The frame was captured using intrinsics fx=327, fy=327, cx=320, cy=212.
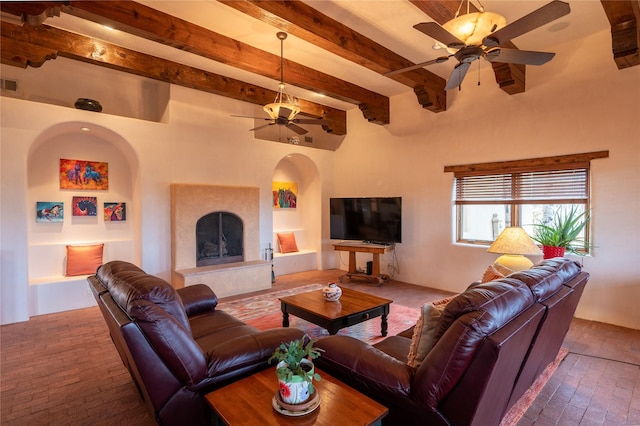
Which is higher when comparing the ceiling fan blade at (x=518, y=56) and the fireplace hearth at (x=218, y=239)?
the ceiling fan blade at (x=518, y=56)

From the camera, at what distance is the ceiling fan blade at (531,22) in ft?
7.00

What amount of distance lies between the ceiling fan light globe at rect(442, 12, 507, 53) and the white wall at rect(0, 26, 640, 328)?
253 centimetres

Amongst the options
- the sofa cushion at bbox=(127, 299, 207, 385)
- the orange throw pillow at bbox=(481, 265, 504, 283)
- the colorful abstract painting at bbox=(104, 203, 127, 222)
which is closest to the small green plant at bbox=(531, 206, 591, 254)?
the orange throw pillow at bbox=(481, 265, 504, 283)

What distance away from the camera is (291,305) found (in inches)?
137

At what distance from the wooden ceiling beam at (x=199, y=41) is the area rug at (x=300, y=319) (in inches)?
128

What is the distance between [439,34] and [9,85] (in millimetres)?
5573

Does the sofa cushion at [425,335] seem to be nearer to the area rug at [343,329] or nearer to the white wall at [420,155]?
the area rug at [343,329]

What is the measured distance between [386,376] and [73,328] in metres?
4.00

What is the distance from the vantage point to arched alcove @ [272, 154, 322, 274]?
7293 millimetres

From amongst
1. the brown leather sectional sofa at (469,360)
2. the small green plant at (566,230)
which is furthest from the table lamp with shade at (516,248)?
the brown leather sectional sofa at (469,360)

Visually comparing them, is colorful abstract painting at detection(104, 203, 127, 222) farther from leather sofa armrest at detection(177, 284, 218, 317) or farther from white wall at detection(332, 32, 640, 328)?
white wall at detection(332, 32, 640, 328)

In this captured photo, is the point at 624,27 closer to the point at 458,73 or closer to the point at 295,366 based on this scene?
the point at 458,73

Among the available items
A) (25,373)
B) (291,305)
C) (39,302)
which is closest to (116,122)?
(39,302)

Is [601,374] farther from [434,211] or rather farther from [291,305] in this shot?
[434,211]
